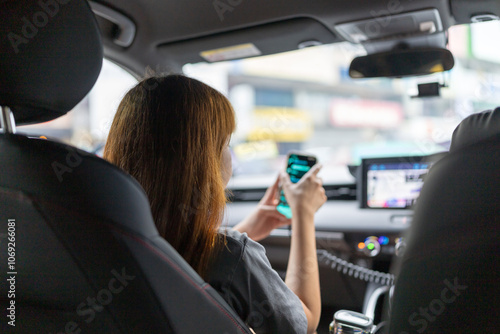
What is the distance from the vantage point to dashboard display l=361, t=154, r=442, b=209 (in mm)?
2084

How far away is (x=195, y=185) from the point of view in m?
1.08

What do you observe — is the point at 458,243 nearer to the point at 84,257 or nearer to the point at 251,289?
the point at 251,289

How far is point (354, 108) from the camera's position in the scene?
48.0 ft

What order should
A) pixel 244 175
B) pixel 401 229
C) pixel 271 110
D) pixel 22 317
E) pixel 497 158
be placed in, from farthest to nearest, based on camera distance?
1. pixel 271 110
2. pixel 244 175
3. pixel 401 229
4. pixel 22 317
5. pixel 497 158

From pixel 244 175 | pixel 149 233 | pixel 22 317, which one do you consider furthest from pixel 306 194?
pixel 244 175

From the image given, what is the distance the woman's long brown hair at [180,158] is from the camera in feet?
3.50

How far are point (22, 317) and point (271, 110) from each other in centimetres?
1087

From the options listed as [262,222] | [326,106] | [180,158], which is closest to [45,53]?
[180,158]

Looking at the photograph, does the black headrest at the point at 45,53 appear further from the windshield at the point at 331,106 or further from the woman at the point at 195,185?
the windshield at the point at 331,106

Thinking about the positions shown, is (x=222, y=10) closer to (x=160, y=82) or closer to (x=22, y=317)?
(x=160, y=82)

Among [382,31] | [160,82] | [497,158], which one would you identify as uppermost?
[382,31]

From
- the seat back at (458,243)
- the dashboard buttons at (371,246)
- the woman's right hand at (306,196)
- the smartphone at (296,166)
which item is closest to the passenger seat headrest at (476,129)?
the seat back at (458,243)

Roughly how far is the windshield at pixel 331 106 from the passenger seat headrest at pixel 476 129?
0.59 m

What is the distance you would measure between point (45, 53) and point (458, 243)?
93 cm
